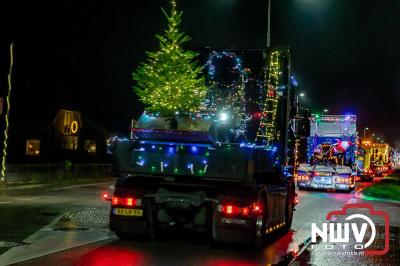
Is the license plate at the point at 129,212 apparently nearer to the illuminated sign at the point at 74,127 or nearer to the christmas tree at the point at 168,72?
the christmas tree at the point at 168,72

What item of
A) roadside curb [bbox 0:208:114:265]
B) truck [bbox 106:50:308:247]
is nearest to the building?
roadside curb [bbox 0:208:114:265]

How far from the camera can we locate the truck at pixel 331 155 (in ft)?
108

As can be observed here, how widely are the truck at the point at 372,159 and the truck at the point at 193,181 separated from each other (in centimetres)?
3700

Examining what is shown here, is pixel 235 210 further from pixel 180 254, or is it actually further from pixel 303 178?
pixel 303 178

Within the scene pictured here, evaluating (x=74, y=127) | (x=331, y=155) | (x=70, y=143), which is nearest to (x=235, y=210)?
(x=331, y=155)

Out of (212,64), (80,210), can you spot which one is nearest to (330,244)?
(212,64)

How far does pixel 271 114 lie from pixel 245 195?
354 cm

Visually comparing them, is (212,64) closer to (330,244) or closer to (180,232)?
(180,232)

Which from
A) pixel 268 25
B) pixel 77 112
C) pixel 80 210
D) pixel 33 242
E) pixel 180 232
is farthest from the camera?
pixel 77 112

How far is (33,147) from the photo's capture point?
4547 cm

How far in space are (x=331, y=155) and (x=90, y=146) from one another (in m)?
22.5

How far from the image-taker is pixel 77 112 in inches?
1896

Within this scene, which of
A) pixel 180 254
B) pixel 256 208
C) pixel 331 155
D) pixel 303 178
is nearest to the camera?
pixel 180 254

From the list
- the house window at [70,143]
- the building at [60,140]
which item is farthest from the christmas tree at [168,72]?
the house window at [70,143]
